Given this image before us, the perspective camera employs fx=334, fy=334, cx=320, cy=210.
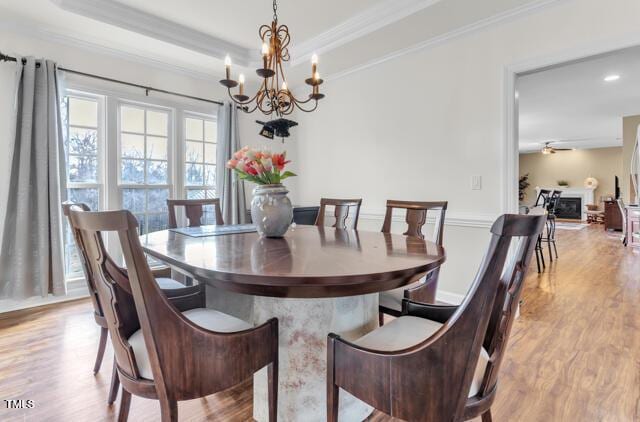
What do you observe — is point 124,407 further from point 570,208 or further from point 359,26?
point 570,208

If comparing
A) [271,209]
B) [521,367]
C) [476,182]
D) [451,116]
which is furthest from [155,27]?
[521,367]

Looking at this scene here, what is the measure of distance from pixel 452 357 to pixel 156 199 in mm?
3609

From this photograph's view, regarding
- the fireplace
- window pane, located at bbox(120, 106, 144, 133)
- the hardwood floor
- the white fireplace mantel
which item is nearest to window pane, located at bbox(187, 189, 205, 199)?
window pane, located at bbox(120, 106, 144, 133)

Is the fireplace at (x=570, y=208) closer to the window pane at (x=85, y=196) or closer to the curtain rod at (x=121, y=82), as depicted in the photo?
the curtain rod at (x=121, y=82)

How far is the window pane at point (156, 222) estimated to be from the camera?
3.65 m

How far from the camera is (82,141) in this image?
3.23 metres

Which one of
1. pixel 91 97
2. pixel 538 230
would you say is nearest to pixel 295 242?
pixel 538 230

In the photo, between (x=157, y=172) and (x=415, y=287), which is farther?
(x=157, y=172)

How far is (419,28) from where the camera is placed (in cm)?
288

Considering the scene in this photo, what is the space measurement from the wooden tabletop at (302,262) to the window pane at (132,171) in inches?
79.4

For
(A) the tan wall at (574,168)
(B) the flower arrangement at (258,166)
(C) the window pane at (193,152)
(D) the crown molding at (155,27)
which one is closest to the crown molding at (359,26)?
(D) the crown molding at (155,27)

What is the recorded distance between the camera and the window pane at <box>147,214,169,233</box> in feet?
12.0

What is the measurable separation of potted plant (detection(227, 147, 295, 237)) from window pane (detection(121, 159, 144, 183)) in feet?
7.55

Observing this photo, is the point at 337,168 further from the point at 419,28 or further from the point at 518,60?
the point at 518,60
